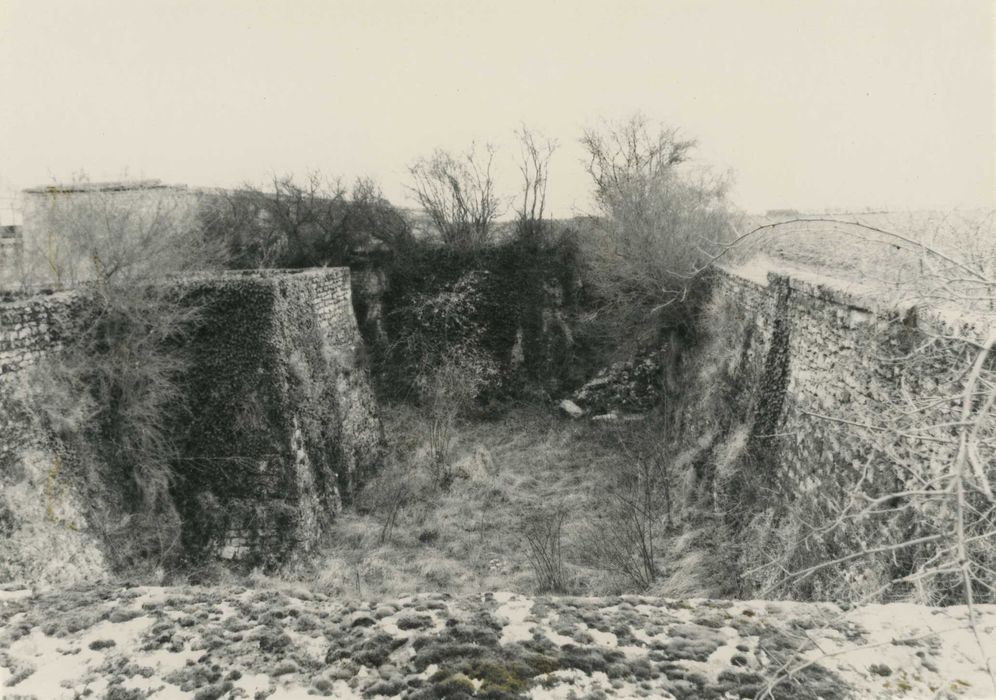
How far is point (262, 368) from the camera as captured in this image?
879 cm

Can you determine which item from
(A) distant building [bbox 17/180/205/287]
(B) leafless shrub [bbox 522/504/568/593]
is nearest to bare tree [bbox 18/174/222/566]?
(A) distant building [bbox 17/180/205/287]

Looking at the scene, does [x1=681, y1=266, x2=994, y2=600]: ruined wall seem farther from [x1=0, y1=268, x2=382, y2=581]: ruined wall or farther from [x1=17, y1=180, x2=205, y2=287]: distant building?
[x1=17, y1=180, x2=205, y2=287]: distant building

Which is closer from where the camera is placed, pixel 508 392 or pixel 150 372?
pixel 150 372

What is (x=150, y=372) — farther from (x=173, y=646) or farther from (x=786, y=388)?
(x=786, y=388)

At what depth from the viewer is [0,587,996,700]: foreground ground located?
1.92 meters

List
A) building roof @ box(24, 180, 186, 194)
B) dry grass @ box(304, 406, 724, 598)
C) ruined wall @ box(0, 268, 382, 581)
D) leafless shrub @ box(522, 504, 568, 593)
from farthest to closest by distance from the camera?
Answer: building roof @ box(24, 180, 186, 194)
ruined wall @ box(0, 268, 382, 581)
dry grass @ box(304, 406, 724, 598)
leafless shrub @ box(522, 504, 568, 593)

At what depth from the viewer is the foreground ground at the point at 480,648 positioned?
192 cm

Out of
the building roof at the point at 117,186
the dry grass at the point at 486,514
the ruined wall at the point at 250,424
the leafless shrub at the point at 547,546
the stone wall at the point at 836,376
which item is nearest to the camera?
the stone wall at the point at 836,376

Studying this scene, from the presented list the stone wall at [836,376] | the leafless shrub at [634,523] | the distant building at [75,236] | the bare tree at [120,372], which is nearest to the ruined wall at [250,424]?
the bare tree at [120,372]

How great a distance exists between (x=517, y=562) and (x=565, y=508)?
6.08 feet

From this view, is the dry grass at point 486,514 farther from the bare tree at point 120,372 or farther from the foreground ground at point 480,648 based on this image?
the foreground ground at point 480,648

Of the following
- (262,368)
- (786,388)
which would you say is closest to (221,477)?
(262,368)

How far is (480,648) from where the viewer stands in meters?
2.11

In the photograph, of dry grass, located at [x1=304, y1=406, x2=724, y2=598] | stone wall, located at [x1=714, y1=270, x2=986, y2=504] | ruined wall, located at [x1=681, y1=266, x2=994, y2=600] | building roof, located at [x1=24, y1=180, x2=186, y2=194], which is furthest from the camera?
building roof, located at [x1=24, y1=180, x2=186, y2=194]
